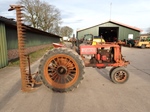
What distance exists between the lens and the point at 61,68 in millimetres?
3807

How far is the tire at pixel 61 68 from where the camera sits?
3.66 metres

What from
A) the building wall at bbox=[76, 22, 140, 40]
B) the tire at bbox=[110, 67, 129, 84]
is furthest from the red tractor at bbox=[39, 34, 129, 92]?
the building wall at bbox=[76, 22, 140, 40]

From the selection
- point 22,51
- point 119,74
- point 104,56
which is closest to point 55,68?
point 22,51

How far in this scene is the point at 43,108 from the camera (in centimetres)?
288

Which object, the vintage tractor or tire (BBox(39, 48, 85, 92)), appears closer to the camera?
the vintage tractor

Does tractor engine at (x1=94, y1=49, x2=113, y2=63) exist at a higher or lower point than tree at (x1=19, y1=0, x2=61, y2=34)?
lower

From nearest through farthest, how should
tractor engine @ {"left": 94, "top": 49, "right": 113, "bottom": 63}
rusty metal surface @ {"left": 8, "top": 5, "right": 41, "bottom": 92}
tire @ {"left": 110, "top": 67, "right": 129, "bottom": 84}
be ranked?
rusty metal surface @ {"left": 8, "top": 5, "right": 41, "bottom": 92}, tire @ {"left": 110, "top": 67, "right": 129, "bottom": 84}, tractor engine @ {"left": 94, "top": 49, "right": 113, "bottom": 63}

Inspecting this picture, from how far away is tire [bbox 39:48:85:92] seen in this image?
12.0 feet

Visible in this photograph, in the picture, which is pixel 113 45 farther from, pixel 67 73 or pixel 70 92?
pixel 70 92

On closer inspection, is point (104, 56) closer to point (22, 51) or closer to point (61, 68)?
point (61, 68)

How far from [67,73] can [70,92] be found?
0.58 metres

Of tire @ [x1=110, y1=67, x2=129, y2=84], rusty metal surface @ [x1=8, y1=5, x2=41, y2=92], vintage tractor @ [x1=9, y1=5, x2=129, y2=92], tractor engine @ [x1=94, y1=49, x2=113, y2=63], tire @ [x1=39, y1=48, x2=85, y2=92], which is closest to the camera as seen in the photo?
rusty metal surface @ [x1=8, y1=5, x2=41, y2=92]

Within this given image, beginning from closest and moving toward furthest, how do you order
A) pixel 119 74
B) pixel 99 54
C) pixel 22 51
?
pixel 22 51
pixel 119 74
pixel 99 54

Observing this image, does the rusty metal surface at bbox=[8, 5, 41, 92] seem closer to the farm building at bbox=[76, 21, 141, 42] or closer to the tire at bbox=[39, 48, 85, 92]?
the tire at bbox=[39, 48, 85, 92]
